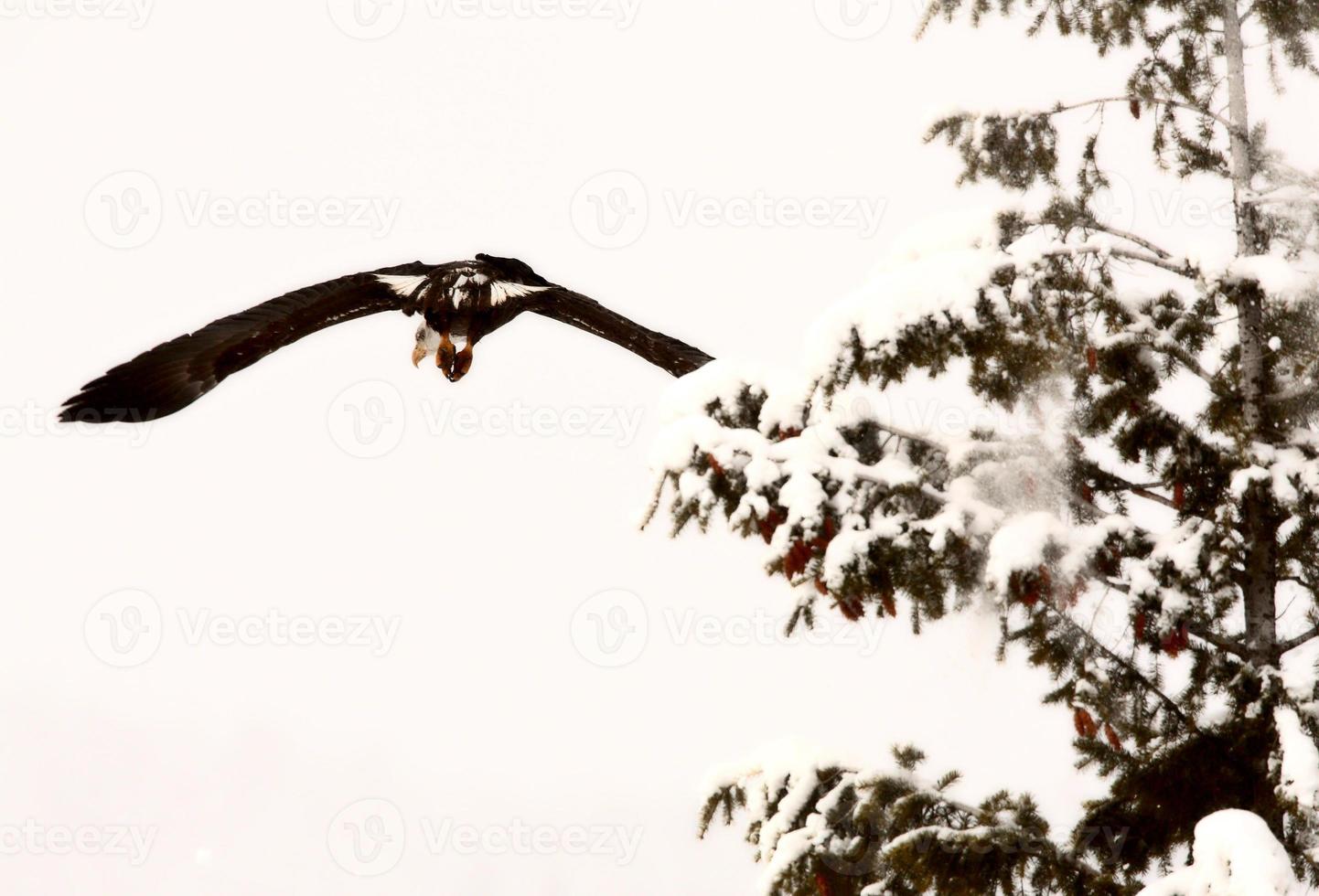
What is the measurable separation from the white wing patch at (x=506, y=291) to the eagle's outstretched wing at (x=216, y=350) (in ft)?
1.63

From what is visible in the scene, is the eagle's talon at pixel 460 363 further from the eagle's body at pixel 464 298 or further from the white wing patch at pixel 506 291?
the white wing patch at pixel 506 291

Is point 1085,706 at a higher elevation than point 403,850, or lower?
higher

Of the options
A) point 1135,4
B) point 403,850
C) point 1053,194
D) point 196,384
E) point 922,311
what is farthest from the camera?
point 403,850

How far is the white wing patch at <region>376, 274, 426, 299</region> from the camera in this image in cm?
745

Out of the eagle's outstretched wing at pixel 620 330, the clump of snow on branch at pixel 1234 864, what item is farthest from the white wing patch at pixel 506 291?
the clump of snow on branch at pixel 1234 864

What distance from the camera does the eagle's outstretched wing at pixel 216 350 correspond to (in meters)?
7.13

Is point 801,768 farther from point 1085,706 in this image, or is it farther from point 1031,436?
point 1031,436

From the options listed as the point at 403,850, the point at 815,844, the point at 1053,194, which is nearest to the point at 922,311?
the point at 1053,194

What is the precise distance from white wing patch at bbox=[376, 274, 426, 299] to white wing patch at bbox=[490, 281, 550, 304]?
0.37m

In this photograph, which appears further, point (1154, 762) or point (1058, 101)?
point (1058, 101)

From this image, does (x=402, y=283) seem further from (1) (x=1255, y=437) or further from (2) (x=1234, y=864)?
(2) (x=1234, y=864)

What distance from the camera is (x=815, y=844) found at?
213 inches

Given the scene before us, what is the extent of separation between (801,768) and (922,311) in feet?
6.42

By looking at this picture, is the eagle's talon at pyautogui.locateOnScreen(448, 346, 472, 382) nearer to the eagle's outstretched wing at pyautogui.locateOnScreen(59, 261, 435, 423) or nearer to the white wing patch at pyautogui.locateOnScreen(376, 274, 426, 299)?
the white wing patch at pyautogui.locateOnScreen(376, 274, 426, 299)
